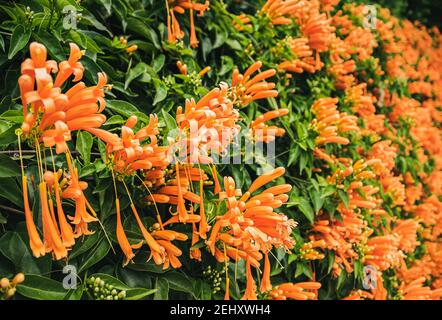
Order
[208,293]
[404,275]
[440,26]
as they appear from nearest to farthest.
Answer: [208,293], [404,275], [440,26]

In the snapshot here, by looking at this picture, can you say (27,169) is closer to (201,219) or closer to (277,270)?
(201,219)

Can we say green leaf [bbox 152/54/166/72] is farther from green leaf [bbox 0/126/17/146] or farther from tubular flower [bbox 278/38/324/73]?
green leaf [bbox 0/126/17/146]

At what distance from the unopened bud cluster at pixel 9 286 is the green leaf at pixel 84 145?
0.45 m

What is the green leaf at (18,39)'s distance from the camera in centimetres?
157

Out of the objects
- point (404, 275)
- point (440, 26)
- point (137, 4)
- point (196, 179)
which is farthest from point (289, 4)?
point (440, 26)

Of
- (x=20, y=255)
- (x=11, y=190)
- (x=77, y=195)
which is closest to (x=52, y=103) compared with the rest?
(x=77, y=195)

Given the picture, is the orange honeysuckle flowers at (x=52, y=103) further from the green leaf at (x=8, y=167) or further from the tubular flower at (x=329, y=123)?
the tubular flower at (x=329, y=123)

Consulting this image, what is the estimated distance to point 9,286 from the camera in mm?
1225

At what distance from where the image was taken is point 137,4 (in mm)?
2191

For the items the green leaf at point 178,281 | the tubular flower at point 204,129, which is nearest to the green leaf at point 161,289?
the green leaf at point 178,281

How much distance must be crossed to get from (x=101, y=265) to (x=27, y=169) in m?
0.43

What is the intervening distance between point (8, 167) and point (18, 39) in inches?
20.1

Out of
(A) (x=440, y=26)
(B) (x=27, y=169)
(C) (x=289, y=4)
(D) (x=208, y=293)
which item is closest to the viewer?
(B) (x=27, y=169)
